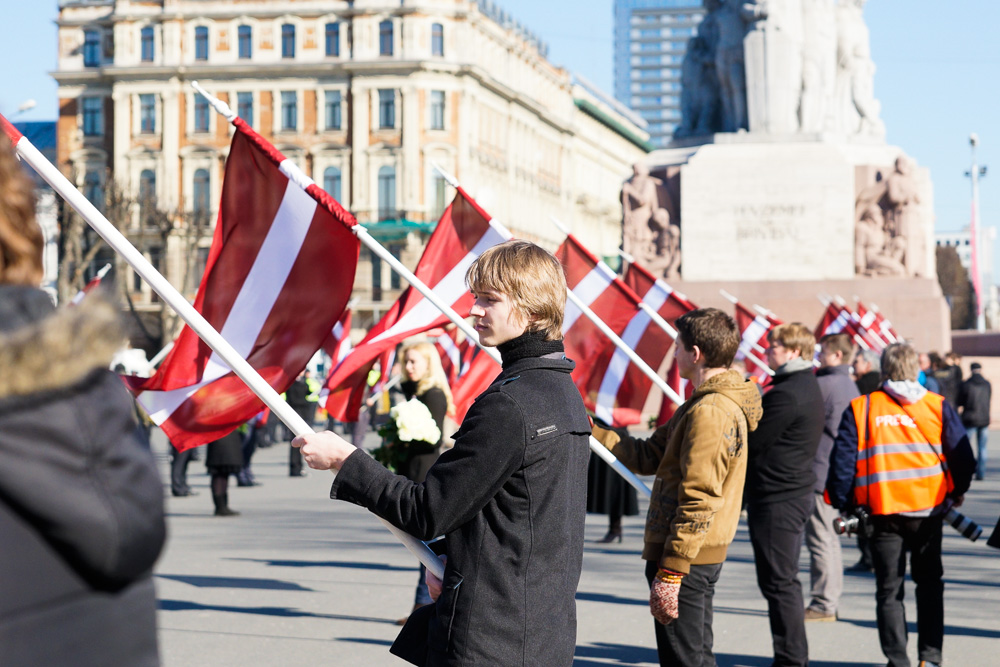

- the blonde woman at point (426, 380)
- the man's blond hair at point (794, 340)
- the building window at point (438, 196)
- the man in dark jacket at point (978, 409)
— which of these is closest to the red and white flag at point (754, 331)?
the blonde woman at point (426, 380)

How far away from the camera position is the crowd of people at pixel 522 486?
1485mm

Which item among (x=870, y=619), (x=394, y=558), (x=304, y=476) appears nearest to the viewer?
(x=870, y=619)

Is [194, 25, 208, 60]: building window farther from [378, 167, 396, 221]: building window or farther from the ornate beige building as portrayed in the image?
[378, 167, 396, 221]: building window

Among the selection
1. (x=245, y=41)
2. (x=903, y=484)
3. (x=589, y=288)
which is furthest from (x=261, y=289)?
(x=245, y=41)

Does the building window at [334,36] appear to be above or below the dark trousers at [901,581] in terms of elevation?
above

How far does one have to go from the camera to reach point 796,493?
6012mm

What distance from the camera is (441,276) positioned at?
734 cm

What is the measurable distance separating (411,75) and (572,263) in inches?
2510

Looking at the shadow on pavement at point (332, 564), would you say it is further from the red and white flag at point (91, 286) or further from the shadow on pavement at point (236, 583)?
the red and white flag at point (91, 286)

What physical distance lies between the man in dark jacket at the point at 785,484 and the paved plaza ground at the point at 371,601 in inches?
35.0

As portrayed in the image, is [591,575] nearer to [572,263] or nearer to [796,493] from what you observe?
[572,263]

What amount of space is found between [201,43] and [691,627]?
7276 centimetres

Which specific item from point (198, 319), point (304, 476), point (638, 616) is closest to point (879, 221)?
point (304, 476)

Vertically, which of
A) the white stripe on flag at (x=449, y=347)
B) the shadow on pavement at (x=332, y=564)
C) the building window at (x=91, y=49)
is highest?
the building window at (x=91, y=49)
